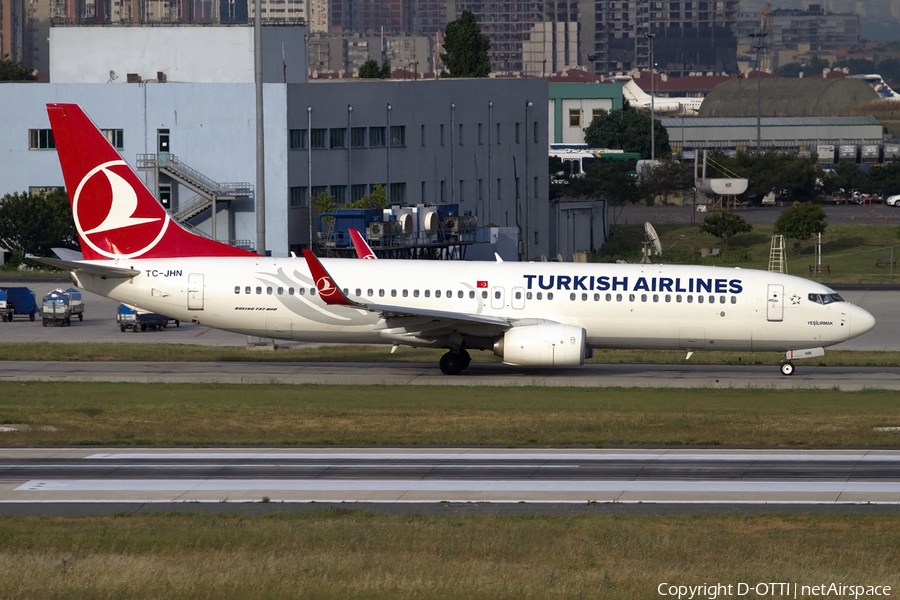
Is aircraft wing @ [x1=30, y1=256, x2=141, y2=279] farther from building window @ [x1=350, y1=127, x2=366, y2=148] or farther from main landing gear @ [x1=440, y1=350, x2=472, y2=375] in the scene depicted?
building window @ [x1=350, y1=127, x2=366, y2=148]

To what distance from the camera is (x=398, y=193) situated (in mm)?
79250

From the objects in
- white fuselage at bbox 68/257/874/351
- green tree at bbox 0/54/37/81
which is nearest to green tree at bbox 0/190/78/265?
white fuselage at bbox 68/257/874/351

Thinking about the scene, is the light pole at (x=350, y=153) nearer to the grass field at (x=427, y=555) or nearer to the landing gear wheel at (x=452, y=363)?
the landing gear wheel at (x=452, y=363)

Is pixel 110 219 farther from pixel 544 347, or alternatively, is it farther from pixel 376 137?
pixel 376 137

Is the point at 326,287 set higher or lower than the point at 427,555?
higher

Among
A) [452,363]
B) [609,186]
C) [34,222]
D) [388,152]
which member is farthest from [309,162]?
[609,186]

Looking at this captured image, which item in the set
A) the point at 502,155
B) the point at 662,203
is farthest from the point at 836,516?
the point at 662,203

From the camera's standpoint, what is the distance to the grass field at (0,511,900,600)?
1430cm

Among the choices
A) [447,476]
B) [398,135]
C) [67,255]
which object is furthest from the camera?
[398,135]

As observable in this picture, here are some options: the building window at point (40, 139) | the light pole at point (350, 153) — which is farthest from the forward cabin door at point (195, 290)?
the building window at point (40, 139)

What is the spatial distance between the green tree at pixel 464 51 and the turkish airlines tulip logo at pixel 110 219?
63.5 metres

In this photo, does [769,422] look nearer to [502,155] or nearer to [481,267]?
[481,267]

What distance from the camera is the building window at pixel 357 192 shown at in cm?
7562

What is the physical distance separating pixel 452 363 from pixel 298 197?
123 feet
